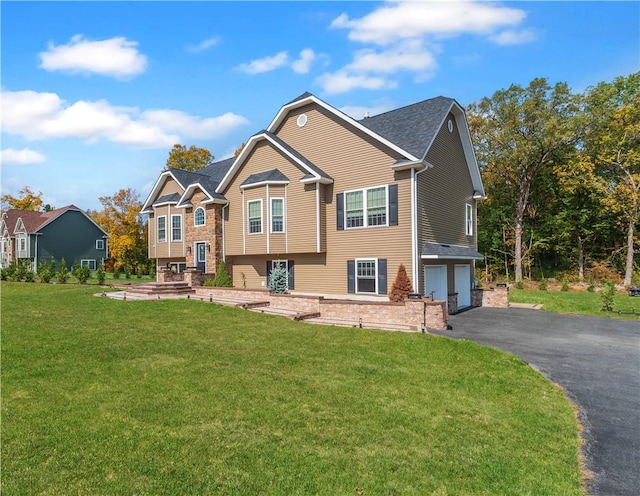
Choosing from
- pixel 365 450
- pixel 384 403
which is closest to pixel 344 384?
pixel 384 403

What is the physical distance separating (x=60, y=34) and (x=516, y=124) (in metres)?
29.4

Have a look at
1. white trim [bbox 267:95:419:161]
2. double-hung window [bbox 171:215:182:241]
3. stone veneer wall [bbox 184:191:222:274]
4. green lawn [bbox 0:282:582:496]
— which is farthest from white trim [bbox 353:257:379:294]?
double-hung window [bbox 171:215:182:241]

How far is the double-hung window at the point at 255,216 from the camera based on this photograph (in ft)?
62.7

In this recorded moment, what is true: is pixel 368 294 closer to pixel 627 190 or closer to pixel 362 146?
pixel 362 146

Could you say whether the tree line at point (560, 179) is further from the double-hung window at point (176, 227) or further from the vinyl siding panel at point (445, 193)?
the double-hung window at point (176, 227)

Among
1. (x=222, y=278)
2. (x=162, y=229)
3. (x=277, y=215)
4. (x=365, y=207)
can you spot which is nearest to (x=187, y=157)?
(x=162, y=229)

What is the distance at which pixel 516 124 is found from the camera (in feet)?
95.5

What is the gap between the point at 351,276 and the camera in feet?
55.0

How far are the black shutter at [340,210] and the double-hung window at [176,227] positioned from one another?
11.9 m

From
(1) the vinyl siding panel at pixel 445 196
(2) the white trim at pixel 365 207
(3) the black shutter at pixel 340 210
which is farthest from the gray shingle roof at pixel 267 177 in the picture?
(1) the vinyl siding panel at pixel 445 196

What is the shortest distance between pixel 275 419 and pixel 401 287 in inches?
403

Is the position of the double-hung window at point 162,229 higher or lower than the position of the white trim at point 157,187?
lower

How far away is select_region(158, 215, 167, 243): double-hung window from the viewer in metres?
25.0

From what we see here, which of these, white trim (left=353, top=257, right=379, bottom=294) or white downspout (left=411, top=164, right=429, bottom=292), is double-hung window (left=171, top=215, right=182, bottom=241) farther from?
white downspout (left=411, top=164, right=429, bottom=292)
